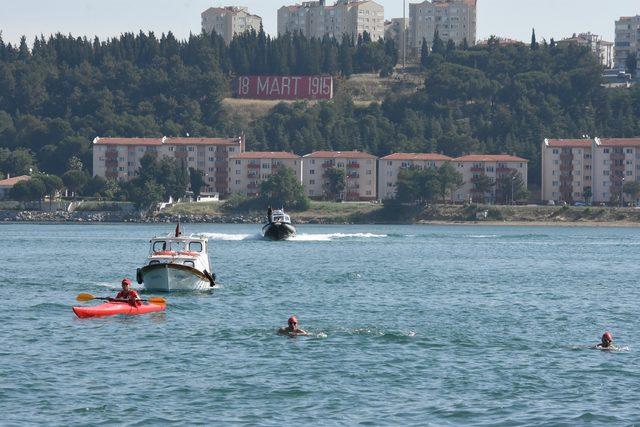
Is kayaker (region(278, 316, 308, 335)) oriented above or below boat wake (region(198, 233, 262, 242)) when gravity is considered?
above

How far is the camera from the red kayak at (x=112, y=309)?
196 ft

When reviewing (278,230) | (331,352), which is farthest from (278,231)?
(331,352)

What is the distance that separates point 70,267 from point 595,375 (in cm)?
5799

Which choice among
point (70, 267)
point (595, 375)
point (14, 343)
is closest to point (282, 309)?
point (14, 343)

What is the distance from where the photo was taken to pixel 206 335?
2185 inches

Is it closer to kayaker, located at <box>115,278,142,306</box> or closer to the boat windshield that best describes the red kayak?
kayaker, located at <box>115,278,142,306</box>

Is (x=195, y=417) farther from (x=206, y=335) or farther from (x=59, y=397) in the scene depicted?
(x=206, y=335)

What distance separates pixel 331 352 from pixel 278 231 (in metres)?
100

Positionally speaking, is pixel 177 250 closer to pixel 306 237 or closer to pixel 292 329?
pixel 292 329

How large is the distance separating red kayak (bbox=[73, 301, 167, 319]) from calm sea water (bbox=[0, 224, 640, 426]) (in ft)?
2.53

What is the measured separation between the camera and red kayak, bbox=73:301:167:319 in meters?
59.8

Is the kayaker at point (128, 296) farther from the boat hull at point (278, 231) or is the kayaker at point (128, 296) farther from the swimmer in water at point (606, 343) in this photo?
the boat hull at point (278, 231)

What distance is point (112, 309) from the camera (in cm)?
6016

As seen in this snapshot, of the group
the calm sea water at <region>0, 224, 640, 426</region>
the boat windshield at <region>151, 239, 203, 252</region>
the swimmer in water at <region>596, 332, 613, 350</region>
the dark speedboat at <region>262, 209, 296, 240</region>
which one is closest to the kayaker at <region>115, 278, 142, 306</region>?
the calm sea water at <region>0, 224, 640, 426</region>
